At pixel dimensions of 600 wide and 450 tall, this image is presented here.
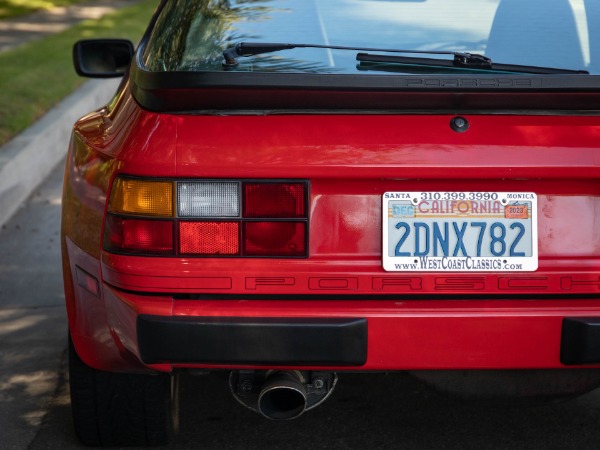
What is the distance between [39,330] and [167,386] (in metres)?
1.71

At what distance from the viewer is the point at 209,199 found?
326 centimetres

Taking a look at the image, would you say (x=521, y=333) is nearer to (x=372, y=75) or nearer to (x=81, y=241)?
(x=372, y=75)

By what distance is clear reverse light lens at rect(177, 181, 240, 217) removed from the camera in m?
3.25

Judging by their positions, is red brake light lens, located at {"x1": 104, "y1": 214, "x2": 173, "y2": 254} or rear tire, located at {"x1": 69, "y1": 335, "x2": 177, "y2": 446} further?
rear tire, located at {"x1": 69, "y1": 335, "x2": 177, "y2": 446}

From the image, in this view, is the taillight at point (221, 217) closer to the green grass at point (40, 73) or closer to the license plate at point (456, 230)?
the license plate at point (456, 230)

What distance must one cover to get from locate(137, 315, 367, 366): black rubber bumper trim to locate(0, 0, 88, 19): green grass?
17.0 m

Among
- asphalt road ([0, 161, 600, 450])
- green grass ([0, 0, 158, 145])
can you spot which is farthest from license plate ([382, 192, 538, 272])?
green grass ([0, 0, 158, 145])

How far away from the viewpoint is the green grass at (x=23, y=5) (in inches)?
789

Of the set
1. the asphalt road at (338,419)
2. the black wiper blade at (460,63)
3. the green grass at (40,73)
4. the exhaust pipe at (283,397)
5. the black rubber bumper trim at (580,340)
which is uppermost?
the black wiper blade at (460,63)

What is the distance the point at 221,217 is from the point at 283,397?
0.62m

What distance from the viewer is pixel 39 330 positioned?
545 centimetres

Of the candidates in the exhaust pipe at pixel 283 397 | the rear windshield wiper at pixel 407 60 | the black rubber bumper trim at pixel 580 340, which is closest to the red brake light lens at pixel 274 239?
the exhaust pipe at pixel 283 397

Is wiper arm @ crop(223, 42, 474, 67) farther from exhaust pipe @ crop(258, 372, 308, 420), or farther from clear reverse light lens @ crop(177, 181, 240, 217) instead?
exhaust pipe @ crop(258, 372, 308, 420)

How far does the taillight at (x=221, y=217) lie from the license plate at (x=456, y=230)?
9.8 inches
